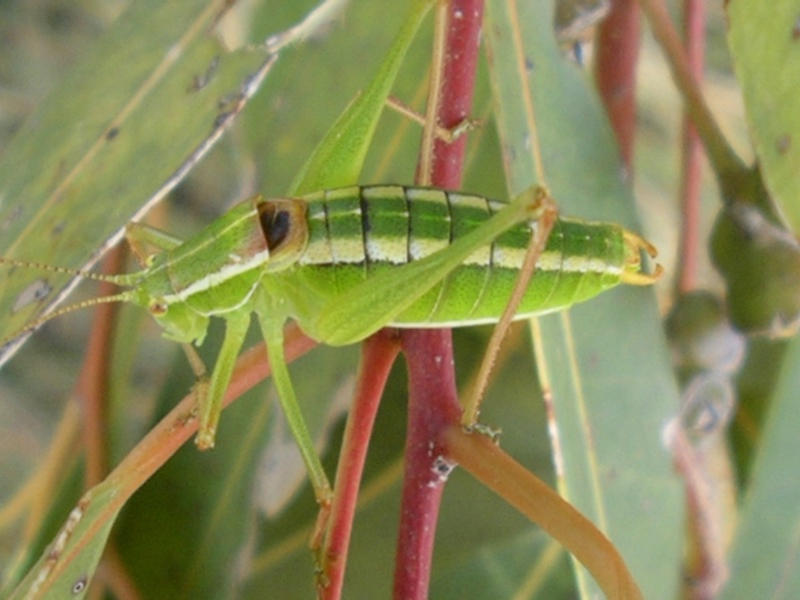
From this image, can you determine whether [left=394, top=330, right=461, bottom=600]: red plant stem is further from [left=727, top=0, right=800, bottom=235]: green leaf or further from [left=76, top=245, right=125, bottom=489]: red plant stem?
[left=76, top=245, right=125, bottom=489]: red plant stem

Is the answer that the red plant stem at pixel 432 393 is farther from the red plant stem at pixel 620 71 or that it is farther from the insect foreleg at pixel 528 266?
the red plant stem at pixel 620 71

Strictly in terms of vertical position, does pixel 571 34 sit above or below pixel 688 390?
above

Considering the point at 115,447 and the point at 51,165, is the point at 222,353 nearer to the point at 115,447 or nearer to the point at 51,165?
the point at 51,165

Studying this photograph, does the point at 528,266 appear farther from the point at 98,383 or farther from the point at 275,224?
the point at 98,383

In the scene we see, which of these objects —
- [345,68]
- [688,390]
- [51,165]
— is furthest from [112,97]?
[688,390]

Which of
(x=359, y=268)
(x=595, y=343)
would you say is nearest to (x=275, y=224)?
(x=359, y=268)

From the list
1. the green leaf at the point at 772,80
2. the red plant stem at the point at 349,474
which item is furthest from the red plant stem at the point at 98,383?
the green leaf at the point at 772,80
